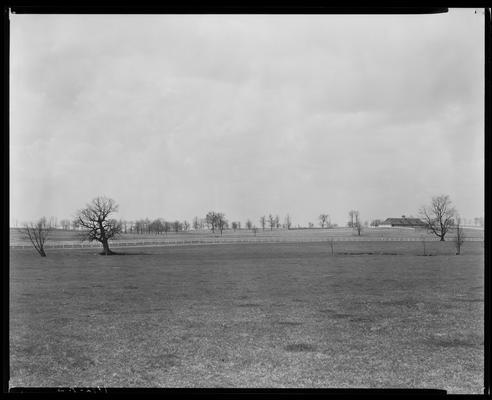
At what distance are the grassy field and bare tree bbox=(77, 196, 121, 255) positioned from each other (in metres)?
13.0

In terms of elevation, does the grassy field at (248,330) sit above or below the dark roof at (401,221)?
below

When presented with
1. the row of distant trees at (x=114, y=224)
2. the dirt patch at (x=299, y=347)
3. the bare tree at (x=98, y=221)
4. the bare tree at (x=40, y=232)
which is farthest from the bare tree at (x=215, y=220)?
the dirt patch at (x=299, y=347)

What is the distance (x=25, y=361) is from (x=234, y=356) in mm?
3636

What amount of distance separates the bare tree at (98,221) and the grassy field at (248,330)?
12953 mm

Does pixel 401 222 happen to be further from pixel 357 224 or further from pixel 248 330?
pixel 248 330

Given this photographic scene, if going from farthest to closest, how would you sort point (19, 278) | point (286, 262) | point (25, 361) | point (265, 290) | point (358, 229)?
point (358, 229), point (286, 262), point (19, 278), point (265, 290), point (25, 361)

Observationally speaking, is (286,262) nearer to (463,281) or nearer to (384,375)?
(463,281)

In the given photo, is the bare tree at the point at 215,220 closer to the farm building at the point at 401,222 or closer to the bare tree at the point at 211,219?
the bare tree at the point at 211,219

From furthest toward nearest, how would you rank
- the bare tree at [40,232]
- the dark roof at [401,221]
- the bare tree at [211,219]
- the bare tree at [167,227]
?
the dark roof at [401,221], the bare tree at [211,219], the bare tree at [167,227], the bare tree at [40,232]

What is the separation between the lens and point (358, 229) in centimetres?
5653

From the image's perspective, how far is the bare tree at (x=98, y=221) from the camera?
3353cm
